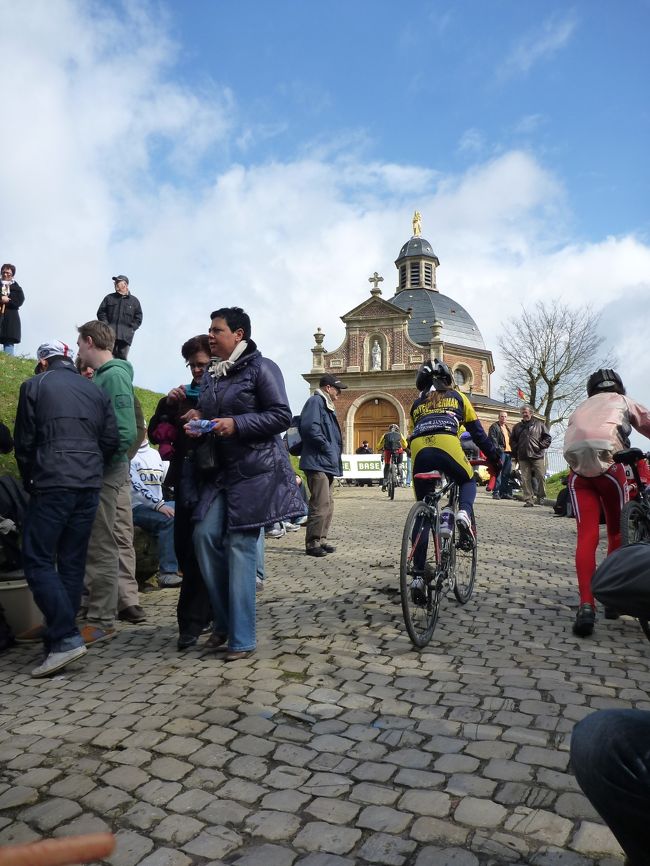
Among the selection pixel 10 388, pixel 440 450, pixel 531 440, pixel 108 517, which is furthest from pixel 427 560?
pixel 531 440

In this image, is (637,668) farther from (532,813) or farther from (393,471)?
(393,471)

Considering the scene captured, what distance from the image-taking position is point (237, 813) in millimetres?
2381

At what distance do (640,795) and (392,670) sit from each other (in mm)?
2449

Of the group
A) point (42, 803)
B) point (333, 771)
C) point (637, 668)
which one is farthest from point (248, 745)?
point (637, 668)

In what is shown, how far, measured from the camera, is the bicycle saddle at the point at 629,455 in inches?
188

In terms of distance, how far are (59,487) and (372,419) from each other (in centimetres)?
4041

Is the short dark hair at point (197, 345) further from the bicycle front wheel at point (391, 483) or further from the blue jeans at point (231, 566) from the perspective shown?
the bicycle front wheel at point (391, 483)

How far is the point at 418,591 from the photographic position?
434 centimetres

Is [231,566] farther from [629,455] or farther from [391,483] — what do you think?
[391,483]

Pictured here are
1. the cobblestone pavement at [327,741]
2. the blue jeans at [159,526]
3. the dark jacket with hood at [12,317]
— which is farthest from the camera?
the dark jacket with hood at [12,317]

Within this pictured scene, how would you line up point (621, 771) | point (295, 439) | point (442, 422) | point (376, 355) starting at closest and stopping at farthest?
point (621, 771) < point (442, 422) < point (295, 439) < point (376, 355)

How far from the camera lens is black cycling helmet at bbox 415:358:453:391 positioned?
5199mm

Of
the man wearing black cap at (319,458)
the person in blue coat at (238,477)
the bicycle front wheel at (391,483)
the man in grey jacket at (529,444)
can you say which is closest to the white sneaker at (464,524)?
the person in blue coat at (238,477)

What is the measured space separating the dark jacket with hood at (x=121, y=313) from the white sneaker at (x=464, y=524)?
28.1ft
